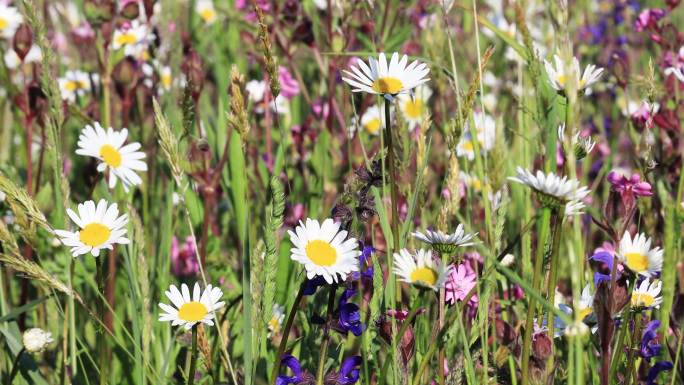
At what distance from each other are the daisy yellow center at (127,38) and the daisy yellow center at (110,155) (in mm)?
958

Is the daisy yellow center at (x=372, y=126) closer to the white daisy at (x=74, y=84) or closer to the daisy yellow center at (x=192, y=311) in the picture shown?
the white daisy at (x=74, y=84)

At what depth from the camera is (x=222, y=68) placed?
2898mm

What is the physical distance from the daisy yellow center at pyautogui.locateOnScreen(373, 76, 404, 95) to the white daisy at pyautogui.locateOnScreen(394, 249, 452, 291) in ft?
0.94

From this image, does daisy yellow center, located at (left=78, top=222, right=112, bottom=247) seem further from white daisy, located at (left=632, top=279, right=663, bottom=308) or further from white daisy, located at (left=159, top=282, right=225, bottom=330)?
white daisy, located at (left=632, top=279, right=663, bottom=308)

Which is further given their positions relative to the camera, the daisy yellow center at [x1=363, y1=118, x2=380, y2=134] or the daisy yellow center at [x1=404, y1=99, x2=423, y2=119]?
the daisy yellow center at [x1=404, y1=99, x2=423, y2=119]

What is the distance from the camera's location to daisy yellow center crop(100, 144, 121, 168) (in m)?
1.71

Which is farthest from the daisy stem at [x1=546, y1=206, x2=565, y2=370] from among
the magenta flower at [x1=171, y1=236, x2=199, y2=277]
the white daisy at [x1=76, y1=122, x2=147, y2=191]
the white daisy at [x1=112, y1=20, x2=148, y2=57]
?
the white daisy at [x1=112, y1=20, x2=148, y2=57]

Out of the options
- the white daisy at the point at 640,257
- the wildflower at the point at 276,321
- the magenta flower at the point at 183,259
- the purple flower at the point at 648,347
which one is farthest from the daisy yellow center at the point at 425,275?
the magenta flower at the point at 183,259

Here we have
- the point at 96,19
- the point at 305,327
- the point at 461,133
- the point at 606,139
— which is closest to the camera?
the point at 461,133

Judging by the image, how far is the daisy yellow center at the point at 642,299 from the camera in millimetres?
1334

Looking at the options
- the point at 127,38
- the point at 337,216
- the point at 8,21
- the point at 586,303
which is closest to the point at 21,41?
the point at 127,38

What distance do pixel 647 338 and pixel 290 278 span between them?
938 mm

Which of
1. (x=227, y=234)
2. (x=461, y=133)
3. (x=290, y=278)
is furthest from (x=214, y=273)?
(x=461, y=133)

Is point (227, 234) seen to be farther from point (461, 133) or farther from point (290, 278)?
point (461, 133)
